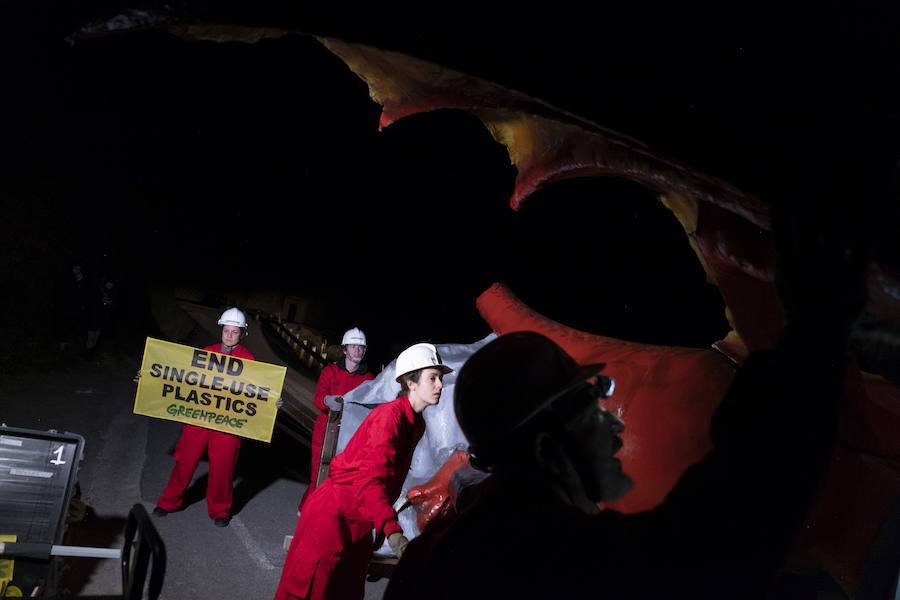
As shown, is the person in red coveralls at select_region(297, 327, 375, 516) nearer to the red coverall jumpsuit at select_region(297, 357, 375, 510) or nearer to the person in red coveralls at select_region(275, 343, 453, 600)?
the red coverall jumpsuit at select_region(297, 357, 375, 510)

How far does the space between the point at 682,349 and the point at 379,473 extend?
175 cm

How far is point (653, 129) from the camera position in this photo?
1253 millimetres

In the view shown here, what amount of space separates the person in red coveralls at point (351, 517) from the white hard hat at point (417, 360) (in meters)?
0.35

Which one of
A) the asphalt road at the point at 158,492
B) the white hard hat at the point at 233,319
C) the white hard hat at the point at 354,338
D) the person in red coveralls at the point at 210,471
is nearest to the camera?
the asphalt road at the point at 158,492

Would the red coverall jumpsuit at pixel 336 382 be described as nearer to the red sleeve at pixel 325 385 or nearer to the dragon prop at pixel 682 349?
the red sleeve at pixel 325 385

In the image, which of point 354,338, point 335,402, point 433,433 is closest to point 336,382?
point 354,338

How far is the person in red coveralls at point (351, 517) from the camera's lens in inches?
116

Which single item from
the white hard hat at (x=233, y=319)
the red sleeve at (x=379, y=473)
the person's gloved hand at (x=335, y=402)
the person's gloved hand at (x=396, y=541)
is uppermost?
the white hard hat at (x=233, y=319)

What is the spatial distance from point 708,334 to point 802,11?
5.63 metres

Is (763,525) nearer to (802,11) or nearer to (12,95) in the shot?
(802,11)

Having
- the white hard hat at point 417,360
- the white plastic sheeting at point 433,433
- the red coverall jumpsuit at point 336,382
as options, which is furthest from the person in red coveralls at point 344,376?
the white hard hat at point 417,360

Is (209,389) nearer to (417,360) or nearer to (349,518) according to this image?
(417,360)

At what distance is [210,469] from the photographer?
17.5 feet

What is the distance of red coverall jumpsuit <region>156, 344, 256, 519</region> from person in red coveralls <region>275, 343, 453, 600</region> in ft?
8.30
